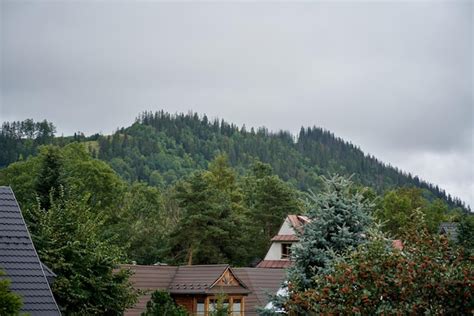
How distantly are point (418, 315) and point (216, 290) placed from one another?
1005 inches

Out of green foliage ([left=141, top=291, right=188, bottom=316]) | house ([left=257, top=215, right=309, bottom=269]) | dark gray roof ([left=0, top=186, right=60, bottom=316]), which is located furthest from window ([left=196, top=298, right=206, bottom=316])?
dark gray roof ([left=0, top=186, right=60, bottom=316])

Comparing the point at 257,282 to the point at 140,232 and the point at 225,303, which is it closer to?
the point at 225,303

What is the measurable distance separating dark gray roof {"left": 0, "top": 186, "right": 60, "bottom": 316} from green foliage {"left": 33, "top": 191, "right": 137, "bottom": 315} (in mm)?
8747

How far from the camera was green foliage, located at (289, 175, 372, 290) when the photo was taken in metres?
18.4

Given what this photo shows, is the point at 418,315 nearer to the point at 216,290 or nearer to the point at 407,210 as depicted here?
the point at 216,290

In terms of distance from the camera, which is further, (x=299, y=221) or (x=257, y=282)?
(x=257, y=282)

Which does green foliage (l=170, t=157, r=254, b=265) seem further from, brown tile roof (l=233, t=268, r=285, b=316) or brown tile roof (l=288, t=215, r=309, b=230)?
brown tile roof (l=233, t=268, r=285, b=316)

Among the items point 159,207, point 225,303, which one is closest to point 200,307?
point 225,303

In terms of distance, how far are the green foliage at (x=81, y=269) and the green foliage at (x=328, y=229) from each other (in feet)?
24.7

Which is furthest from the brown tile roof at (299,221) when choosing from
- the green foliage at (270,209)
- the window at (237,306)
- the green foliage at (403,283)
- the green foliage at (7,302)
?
the green foliage at (270,209)

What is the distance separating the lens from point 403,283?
37.0ft

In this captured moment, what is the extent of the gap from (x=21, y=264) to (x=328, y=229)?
813 centimetres

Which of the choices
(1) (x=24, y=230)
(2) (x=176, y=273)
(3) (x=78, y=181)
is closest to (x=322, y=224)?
(1) (x=24, y=230)

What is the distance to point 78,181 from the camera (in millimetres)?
51875
